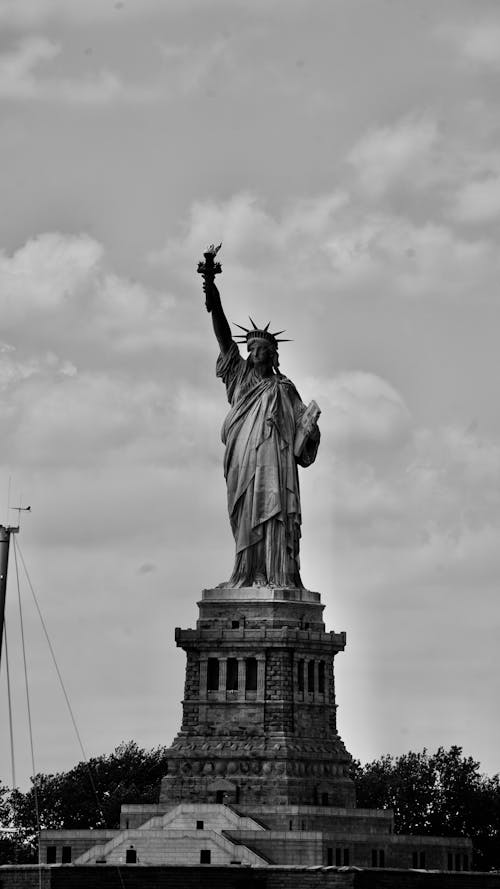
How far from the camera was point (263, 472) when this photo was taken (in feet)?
412

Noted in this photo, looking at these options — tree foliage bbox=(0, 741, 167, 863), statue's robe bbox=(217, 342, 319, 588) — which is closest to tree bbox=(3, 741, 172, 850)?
tree foliage bbox=(0, 741, 167, 863)

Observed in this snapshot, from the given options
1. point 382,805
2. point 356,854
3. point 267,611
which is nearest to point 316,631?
point 267,611

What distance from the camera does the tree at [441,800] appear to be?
150625 millimetres

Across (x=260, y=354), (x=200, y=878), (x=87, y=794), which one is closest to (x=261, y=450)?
(x=260, y=354)

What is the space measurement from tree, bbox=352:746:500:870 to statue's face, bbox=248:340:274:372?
30.7m

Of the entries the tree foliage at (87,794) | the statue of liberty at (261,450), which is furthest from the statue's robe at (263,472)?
the tree foliage at (87,794)

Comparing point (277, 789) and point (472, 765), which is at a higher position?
point (472, 765)

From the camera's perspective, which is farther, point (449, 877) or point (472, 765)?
Answer: point (472, 765)

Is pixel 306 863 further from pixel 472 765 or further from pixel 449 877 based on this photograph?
pixel 472 765

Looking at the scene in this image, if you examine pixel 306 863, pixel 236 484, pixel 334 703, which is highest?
pixel 236 484

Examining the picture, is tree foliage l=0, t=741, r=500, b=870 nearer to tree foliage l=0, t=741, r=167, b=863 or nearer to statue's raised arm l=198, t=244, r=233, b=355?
tree foliage l=0, t=741, r=167, b=863

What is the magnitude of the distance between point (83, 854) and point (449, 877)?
569 inches

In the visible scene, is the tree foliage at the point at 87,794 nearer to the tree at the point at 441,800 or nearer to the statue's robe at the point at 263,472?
the tree at the point at 441,800

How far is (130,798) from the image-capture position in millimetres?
150625
